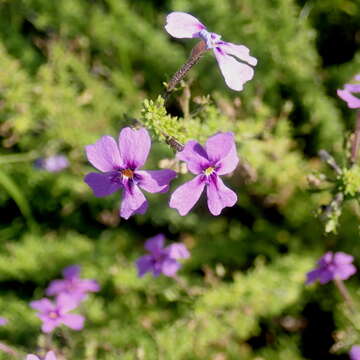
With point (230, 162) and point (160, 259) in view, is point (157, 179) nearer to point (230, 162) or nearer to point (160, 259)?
point (230, 162)

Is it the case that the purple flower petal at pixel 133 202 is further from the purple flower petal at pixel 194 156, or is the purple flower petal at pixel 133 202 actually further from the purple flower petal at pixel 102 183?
the purple flower petal at pixel 194 156

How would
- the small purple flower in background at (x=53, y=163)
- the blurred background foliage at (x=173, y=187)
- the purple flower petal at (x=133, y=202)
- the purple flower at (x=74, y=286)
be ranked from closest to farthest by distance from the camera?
the purple flower petal at (x=133, y=202)
the purple flower at (x=74, y=286)
the blurred background foliage at (x=173, y=187)
the small purple flower in background at (x=53, y=163)

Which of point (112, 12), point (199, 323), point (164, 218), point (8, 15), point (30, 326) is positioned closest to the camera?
point (199, 323)

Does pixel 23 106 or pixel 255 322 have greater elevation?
pixel 23 106

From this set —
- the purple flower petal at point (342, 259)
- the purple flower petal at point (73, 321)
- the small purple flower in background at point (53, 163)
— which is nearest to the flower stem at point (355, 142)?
the purple flower petal at point (342, 259)

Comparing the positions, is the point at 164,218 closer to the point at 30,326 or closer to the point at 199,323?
the point at 199,323

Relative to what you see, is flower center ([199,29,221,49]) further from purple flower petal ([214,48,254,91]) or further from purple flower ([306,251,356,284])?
Answer: purple flower ([306,251,356,284])

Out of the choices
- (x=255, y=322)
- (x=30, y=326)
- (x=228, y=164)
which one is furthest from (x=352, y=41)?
(x=30, y=326)
